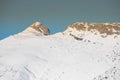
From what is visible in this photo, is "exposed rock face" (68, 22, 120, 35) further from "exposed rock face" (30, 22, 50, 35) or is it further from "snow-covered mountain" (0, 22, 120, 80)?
"snow-covered mountain" (0, 22, 120, 80)

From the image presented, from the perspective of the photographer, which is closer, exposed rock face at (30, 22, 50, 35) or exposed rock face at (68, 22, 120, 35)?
exposed rock face at (68, 22, 120, 35)

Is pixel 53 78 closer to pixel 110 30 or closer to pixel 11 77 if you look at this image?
pixel 11 77

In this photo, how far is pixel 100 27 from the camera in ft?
170

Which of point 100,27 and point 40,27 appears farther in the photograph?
point 40,27

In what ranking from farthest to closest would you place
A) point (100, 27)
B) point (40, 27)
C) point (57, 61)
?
point (40, 27) → point (100, 27) → point (57, 61)

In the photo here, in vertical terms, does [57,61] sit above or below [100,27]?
below

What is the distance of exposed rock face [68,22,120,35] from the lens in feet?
164

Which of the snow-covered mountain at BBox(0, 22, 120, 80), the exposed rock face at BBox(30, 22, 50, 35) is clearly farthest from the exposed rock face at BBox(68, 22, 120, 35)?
the snow-covered mountain at BBox(0, 22, 120, 80)

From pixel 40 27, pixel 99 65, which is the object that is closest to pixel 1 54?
pixel 99 65

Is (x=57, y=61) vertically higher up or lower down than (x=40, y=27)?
lower down

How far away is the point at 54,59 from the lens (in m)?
27.4

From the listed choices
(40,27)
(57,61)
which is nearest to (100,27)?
(40,27)

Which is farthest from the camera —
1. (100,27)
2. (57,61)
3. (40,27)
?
(40,27)

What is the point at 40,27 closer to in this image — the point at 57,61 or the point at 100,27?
the point at 100,27
